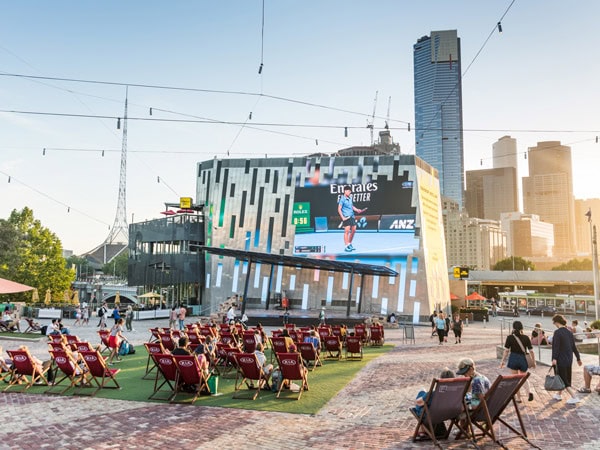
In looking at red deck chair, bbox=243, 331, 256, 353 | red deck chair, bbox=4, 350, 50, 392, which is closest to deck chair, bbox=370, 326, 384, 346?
red deck chair, bbox=243, 331, 256, 353

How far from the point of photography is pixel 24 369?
10.3 meters

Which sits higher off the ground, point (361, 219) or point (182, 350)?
point (361, 219)

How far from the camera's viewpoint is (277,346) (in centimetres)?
1255

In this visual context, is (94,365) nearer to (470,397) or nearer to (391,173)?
(470,397)

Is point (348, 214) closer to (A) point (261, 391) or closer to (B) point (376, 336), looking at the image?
(B) point (376, 336)

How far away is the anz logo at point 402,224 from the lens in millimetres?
40188

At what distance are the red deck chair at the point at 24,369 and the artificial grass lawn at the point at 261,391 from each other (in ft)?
0.67

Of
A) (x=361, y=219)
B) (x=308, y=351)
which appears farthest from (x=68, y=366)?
(x=361, y=219)

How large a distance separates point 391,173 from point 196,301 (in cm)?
2269

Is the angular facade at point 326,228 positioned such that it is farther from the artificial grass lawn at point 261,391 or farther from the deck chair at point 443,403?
the deck chair at point 443,403

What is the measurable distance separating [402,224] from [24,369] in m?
33.4

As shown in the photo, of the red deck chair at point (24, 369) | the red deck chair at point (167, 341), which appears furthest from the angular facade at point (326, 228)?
the red deck chair at point (24, 369)

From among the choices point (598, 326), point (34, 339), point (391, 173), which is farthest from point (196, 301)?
point (598, 326)

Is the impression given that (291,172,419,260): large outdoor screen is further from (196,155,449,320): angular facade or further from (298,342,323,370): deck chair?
(298,342,323,370): deck chair
